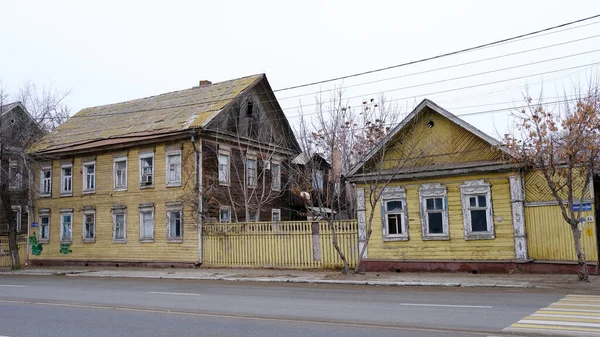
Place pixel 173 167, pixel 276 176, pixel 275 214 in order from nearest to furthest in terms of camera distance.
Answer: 1. pixel 173 167
2. pixel 276 176
3. pixel 275 214

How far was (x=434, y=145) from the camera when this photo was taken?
66.6ft

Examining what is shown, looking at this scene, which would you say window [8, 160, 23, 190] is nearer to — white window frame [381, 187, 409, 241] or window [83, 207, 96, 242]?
window [83, 207, 96, 242]

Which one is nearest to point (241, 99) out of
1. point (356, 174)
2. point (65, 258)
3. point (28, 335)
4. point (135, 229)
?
point (135, 229)

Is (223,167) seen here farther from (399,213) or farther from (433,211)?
(433,211)

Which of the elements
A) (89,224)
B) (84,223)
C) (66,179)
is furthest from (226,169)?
(66,179)

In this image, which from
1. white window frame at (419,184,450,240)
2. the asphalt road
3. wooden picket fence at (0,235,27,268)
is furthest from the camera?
wooden picket fence at (0,235,27,268)

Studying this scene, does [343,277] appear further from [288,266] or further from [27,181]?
[27,181]

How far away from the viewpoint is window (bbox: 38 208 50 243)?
103 ft

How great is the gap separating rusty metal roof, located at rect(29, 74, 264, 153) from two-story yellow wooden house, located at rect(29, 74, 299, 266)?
0.34ft

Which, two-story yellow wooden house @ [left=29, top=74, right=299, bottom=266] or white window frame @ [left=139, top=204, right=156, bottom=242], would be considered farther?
white window frame @ [left=139, top=204, right=156, bottom=242]

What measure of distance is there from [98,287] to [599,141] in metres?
15.8

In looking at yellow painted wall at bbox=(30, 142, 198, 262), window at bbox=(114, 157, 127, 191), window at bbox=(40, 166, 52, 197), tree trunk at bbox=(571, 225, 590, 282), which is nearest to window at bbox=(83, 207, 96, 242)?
yellow painted wall at bbox=(30, 142, 198, 262)

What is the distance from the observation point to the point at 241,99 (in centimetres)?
2975

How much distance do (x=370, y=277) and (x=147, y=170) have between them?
14520 millimetres
